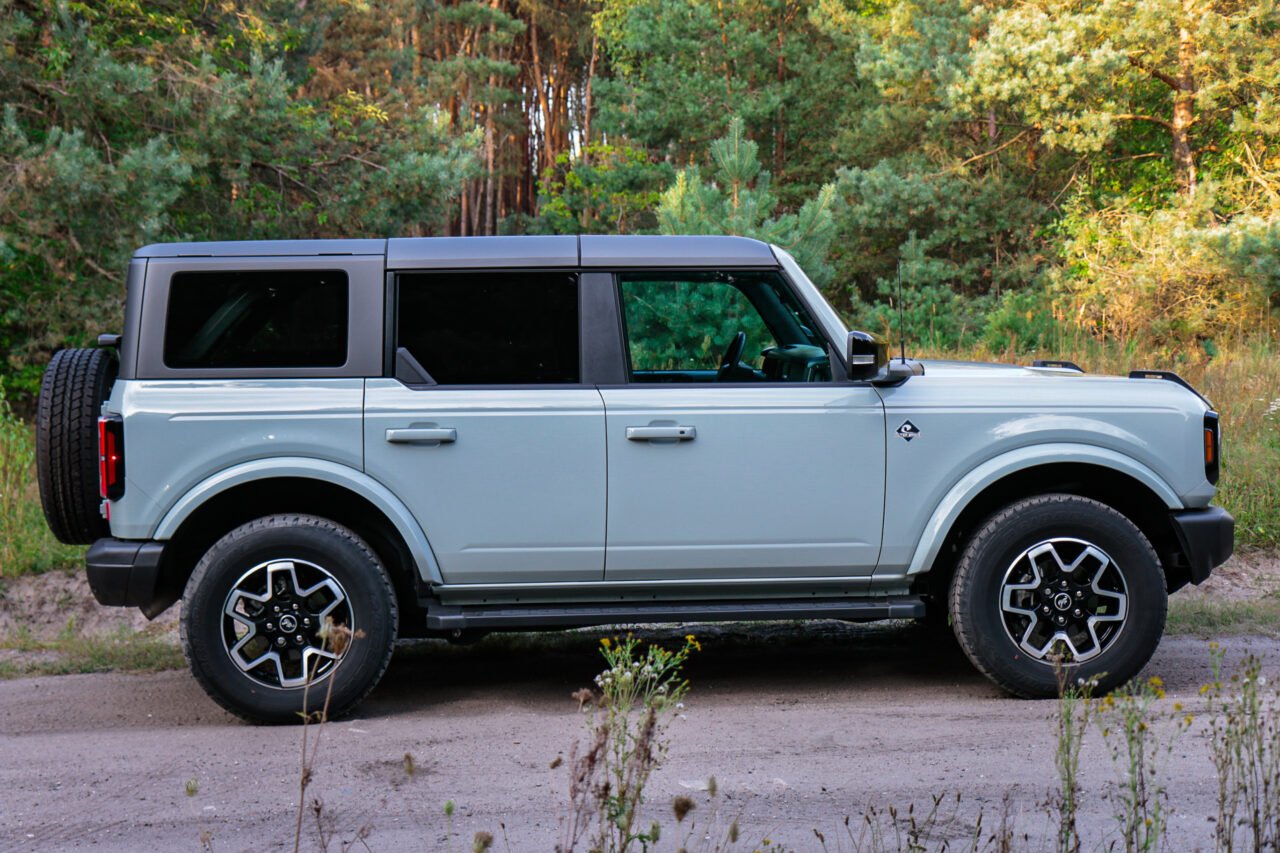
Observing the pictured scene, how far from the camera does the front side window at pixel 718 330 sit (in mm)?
5789

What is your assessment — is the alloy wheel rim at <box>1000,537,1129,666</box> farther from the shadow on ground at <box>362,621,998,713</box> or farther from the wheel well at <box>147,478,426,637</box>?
the wheel well at <box>147,478,426,637</box>

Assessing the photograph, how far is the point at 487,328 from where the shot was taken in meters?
5.69

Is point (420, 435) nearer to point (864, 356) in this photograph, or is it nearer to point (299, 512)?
point (299, 512)

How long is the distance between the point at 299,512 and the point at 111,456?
2.66 feet

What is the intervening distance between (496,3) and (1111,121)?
22.9m

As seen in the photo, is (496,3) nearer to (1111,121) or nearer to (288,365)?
(1111,121)

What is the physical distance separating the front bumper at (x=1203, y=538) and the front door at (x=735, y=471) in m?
1.35

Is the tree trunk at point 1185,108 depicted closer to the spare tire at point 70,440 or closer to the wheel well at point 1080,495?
the wheel well at point 1080,495

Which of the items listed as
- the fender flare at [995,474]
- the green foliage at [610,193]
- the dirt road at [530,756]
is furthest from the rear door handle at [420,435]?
the green foliage at [610,193]

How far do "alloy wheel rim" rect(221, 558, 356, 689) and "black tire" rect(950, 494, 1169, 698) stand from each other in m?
2.69

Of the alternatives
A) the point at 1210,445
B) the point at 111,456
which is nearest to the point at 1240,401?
the point at 1210,445

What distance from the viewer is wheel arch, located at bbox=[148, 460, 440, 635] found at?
5512mm

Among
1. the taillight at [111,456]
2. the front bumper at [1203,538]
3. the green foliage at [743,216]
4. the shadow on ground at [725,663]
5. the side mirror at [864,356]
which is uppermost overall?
the green foliage at [743,216]

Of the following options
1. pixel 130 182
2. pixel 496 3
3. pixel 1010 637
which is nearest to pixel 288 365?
pixel 1010 637
